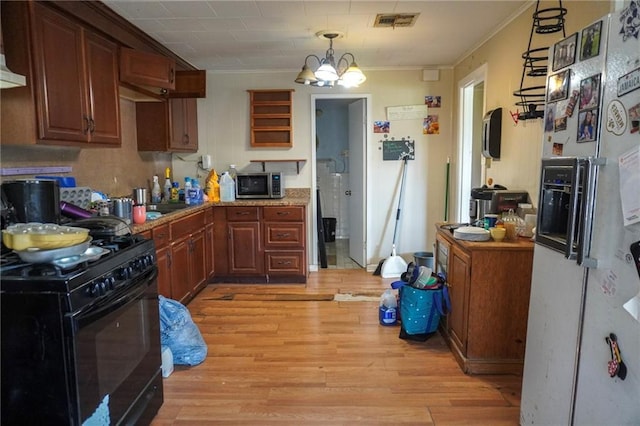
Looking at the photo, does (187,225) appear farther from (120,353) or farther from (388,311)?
(120,353)

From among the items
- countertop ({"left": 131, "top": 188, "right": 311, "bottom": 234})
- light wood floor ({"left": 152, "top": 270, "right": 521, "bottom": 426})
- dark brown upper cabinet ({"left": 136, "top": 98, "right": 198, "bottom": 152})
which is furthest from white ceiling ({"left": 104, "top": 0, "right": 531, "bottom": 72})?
light wood floor ({"left": 152, "top": 270, "right": 521, "bottom": 426})

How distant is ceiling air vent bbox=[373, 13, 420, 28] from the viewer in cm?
298

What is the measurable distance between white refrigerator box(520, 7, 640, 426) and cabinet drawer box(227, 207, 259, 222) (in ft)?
9.68

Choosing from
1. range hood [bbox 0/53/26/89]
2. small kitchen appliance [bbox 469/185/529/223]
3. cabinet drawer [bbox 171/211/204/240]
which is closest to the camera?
range hood [bbox 0/53/26/89]

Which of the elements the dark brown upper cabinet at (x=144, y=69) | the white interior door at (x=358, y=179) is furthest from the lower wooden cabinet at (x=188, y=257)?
the white interior door at (x=358, y=179)

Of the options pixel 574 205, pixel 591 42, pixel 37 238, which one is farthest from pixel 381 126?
pixel 37 238

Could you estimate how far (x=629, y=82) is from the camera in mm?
1252

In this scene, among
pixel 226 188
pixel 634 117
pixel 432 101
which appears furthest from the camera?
pixel 432 101

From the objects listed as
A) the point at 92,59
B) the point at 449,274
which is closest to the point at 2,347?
the point at 92,59

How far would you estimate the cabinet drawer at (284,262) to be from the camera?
14.2 ft

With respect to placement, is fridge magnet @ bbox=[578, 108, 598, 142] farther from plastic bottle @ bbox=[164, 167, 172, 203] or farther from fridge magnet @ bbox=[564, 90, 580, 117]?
plastic bottle @ bbox=[164, 167, 172, 203]

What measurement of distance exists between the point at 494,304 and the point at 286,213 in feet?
7.65

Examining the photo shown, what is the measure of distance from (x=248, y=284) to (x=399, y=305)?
1781mm

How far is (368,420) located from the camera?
A: 2057mm
